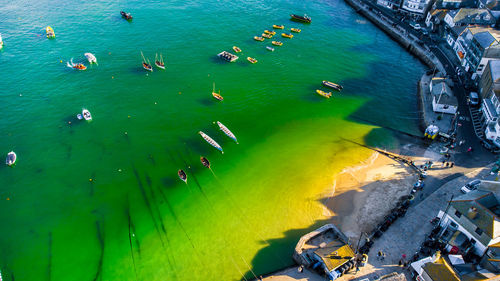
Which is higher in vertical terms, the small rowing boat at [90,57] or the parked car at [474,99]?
the parked car at [474,99]

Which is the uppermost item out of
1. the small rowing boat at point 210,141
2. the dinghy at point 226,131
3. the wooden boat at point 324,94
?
the wooden boat at point 324,94

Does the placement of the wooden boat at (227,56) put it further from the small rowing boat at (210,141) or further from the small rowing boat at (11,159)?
the small rowing boat at (11,159)

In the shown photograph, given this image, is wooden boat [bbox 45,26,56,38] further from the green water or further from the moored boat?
the moored boat

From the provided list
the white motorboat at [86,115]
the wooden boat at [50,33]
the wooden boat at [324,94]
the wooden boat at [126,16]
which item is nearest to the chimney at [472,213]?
the wooden boat at [324,94]

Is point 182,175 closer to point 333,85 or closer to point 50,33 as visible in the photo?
point 333,85

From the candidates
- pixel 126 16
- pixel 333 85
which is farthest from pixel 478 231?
pixel 126 16

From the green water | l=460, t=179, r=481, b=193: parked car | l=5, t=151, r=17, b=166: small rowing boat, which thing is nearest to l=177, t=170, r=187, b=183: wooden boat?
the green water
